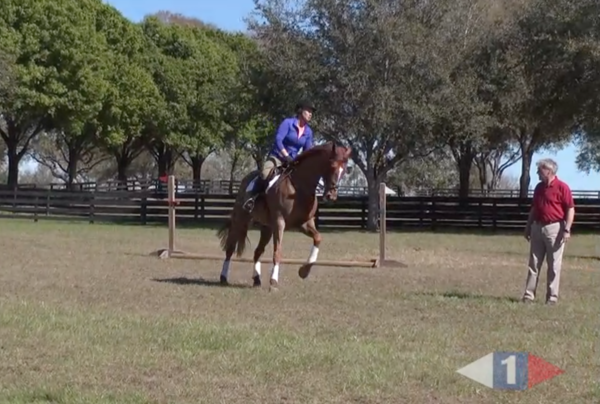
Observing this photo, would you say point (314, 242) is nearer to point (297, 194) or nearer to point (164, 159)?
point (297, 194)

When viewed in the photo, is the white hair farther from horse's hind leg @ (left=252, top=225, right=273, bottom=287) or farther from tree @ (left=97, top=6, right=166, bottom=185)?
tree @ (left=97, top=6, right=166, bottom=185)

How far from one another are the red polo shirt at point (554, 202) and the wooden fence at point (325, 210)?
2385cm

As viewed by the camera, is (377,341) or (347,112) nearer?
(377,341)

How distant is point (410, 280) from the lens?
1630 centimetres

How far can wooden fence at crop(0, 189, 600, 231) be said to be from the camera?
3719 cm

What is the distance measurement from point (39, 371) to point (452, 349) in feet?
12.3

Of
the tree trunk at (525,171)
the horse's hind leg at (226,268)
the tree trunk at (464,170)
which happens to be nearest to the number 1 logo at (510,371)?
the horse's hind leg at (226,268)

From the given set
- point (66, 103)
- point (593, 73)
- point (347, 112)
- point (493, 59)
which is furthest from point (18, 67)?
point (593, 73)

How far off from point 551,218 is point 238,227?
4.94 meters

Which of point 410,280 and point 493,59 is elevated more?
point 493,59

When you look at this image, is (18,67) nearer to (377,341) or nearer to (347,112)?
(347,112)

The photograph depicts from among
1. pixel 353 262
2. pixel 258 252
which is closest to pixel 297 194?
pixel 258 252

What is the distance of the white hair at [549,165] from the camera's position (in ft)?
42.8

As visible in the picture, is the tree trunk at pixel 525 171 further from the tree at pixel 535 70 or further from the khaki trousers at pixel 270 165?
the khaki trousers at pixel 270 165
